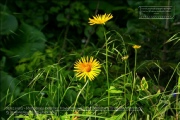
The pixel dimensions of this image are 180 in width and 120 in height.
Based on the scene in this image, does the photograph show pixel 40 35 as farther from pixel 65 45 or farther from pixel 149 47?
pixel 149 47

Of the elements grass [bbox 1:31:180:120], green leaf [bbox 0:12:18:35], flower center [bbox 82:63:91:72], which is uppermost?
green leaf [bbox 0:12:18:35]

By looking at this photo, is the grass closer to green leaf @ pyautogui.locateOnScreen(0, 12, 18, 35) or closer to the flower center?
the flower center

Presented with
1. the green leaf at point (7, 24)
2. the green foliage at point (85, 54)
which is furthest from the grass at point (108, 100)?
the green leaf at point (7, 24)

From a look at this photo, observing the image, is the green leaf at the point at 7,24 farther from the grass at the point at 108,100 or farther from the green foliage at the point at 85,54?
the grass at the point at 108,100

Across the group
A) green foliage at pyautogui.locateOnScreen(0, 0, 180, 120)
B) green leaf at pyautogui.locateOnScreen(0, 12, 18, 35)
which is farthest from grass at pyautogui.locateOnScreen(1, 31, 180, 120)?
green leaf at pyautogui.locateOnScreen(0, 12, 18, 35)

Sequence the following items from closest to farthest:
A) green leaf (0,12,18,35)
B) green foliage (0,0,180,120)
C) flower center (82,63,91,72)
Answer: flower center (82,63,91,72), green foliage (0,0,180,120), green leaf (0,12,18,35)

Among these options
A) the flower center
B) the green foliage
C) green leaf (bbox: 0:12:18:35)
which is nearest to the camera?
the flower center

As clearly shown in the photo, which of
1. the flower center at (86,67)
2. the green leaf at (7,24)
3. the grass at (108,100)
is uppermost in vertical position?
the green leaf at (7,24)

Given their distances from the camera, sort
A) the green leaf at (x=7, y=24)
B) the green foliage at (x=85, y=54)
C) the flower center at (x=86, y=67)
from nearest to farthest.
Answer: the flower center at (x=86, y=67), the green foliage at (x=85, y=54), the green leaf at (x=7, y=24)

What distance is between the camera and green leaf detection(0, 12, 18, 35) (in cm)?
331

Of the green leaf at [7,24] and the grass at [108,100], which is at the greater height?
the green leaf at [7,24]

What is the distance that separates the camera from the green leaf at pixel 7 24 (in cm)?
331

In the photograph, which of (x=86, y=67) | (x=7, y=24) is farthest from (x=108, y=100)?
(x=7, y=24)

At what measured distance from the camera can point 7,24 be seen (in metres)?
3.33
